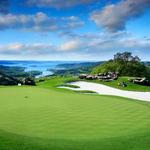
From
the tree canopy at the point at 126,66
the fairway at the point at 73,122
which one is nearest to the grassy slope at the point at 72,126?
the fairway at the point at 73,122

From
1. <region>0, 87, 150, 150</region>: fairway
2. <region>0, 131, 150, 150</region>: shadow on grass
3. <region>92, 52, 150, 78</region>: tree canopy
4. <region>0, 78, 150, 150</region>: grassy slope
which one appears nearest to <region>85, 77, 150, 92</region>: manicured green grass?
<region>0, 87, 150, 150</region>: fairway

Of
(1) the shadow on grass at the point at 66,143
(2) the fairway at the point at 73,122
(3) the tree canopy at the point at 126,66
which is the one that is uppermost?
(3) the tree canopy at the point at 126,66

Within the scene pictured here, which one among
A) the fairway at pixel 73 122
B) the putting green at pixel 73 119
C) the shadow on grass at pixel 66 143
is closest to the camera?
the shadow on grass at pixel 66 143

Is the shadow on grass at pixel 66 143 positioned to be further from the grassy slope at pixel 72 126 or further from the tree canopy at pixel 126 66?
the tree canopy at pixel 126 66

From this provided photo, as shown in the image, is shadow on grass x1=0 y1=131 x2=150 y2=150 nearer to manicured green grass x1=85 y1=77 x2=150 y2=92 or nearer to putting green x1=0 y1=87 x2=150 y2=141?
putting green x1=0 y1=87 x2=150 y2=141

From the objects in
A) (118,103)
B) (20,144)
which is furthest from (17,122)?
(118,103)

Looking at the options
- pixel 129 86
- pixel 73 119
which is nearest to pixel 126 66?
pixel 129 86

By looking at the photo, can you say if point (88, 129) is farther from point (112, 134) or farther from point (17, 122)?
point (17, 122)
